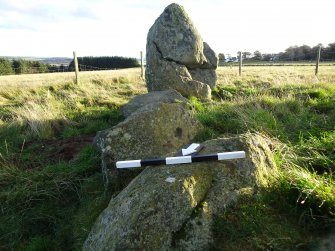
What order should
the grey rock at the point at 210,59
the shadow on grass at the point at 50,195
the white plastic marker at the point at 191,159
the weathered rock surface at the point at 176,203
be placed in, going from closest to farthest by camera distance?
the weathered rock surface at the point at 176,203
the white plastic marker at the point at 191,159
the shadow on grass at the point at 50,195
the grey rock at the point at 210,59

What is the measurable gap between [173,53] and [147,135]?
564cm

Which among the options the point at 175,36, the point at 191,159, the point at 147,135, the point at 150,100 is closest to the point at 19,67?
the point at 175,36

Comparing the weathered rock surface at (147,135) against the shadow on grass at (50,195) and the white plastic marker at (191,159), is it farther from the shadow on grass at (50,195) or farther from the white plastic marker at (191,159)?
the white plastic marker at (191,159)

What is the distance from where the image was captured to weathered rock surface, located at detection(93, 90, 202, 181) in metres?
4.19

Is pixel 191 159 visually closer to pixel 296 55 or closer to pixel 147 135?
pixel 147 135

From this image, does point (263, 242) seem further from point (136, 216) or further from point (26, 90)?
point (26, 90)

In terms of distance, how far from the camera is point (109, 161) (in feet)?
13.5

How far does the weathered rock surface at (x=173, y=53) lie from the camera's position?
9383 millimetres

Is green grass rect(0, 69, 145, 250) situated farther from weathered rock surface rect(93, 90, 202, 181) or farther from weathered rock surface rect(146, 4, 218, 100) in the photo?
weathered rock surface rect(146, 4, 218, 100)

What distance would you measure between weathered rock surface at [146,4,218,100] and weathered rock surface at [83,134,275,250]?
6.38 m

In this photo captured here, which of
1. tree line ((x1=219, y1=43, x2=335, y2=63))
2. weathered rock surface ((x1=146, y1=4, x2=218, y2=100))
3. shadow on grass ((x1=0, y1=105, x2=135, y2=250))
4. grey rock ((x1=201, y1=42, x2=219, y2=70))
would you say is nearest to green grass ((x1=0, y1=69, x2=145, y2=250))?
shadow on grass ((x1=0, y1=105, x2=135, y2=250))

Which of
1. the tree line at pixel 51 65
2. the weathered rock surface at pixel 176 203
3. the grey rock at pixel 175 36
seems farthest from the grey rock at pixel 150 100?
the tree line at pixel 51 65

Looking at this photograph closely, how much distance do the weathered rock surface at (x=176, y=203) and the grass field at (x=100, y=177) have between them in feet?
0.50

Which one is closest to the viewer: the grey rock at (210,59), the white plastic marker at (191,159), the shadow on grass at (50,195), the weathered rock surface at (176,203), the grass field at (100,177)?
the weathered rock surface at (176,203)
